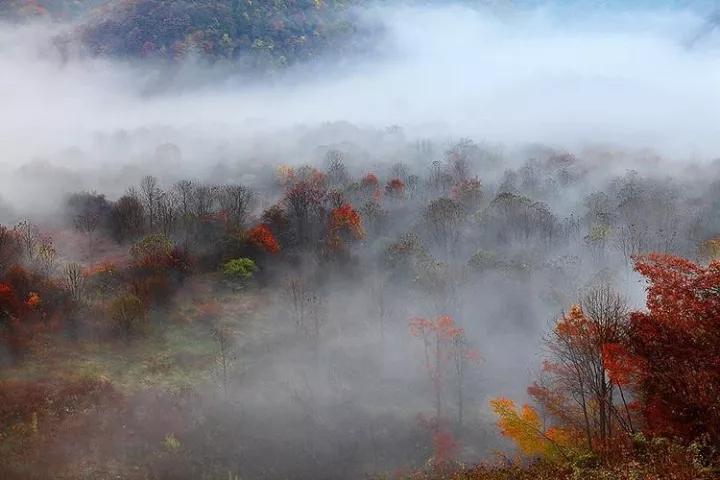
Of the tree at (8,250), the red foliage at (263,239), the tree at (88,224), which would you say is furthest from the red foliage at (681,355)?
the tree at (88,224)

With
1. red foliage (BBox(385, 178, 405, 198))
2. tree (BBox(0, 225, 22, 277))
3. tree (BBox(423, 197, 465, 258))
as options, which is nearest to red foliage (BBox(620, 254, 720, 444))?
tree (BBox(423, 197, 465, 258))

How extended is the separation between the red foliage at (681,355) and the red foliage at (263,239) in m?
68.0

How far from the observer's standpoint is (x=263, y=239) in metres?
91.4

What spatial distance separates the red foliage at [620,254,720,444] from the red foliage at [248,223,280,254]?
6804cm

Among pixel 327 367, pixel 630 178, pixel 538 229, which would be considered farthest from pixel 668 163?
pixel 327 367

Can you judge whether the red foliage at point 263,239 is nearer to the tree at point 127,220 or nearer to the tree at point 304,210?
the tree at point 304,210

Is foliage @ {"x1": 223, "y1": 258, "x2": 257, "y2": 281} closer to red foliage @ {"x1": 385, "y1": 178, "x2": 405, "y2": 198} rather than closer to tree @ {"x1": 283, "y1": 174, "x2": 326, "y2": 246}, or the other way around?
tree @ {"x1": 283, "y1": 174, "x2": 326, "y2": 246}

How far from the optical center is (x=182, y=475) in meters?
48.1

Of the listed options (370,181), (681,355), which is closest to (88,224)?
(370,181)

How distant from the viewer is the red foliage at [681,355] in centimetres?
2427

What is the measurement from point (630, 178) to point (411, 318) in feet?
262

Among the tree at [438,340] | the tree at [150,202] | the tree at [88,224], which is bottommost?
the tree at [438,340]

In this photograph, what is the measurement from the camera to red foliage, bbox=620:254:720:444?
79.6 feet

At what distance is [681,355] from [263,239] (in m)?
72.8
